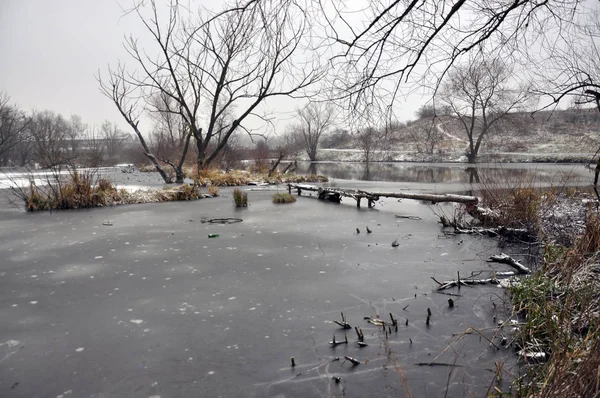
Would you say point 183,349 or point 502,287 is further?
point 502,287

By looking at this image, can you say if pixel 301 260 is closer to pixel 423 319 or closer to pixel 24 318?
pixel 423 319

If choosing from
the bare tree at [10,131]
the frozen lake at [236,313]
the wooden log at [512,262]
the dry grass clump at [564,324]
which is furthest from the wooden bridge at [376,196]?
the bare tree at [10,131]

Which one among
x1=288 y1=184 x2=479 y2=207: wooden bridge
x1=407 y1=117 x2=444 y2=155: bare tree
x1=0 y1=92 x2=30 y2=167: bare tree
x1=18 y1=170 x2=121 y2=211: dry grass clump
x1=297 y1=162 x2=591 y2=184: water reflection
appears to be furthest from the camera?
x1=0 y1=92 x2=30 y2=167: bare tree

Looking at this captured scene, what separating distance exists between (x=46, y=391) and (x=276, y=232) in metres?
6.43

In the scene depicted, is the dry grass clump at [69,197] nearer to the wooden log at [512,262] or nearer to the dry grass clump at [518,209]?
the dry grass clump at [518,209]

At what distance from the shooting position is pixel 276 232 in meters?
9.36

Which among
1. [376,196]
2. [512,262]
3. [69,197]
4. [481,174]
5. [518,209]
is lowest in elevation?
[512,262]

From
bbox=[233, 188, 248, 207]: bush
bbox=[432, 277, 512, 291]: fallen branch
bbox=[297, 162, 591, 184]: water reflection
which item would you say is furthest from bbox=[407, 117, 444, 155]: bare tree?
bbox=[233, 188, 248, 207]: bush

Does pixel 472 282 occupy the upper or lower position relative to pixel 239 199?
lower

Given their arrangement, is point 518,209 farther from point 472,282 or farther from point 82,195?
point 82,195

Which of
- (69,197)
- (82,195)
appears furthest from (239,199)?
(69,197)

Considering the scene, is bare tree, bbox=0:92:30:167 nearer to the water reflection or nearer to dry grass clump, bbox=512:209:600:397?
the water reflection

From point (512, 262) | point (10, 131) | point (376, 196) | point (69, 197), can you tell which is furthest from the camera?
point (10, 131)

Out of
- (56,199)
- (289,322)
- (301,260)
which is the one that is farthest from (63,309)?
(56,199)
